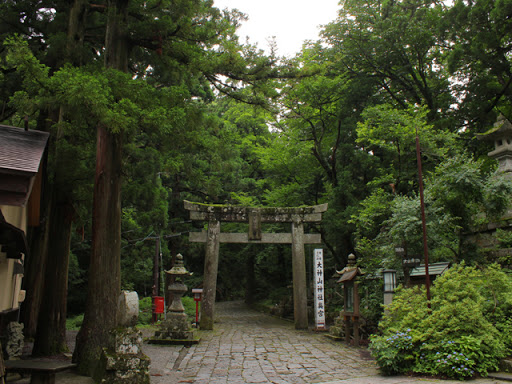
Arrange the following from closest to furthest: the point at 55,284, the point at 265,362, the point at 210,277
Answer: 1. the point at 265,362
2. the point at 55,284
3. the point at 210,277

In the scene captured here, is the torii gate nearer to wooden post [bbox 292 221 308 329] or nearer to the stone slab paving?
wooden post [bbox 292 221 308 329]

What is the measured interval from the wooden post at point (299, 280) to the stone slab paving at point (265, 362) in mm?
2290

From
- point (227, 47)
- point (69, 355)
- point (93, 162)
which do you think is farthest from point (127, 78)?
point (69, 355)

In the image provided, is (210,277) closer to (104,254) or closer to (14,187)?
(104,254)

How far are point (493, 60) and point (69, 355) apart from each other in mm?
15922

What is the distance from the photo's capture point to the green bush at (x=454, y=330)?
6305 millimetres

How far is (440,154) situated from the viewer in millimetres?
11625

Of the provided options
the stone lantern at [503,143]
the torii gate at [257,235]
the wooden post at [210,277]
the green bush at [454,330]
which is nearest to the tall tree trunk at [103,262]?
the green bush at [454,330]

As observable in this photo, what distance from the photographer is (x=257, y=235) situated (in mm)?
15102

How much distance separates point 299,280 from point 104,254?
8.85 m

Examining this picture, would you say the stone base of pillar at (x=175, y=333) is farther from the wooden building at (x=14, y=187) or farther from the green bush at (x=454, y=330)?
the green bush at (x=454, y=330)

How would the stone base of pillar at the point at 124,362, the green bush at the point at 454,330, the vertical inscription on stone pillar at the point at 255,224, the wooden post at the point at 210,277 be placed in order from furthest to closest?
the vertical inscription on stone pillar at the point at 255,224 → the wooden post at the point at 210,277 → the green bush at the point at 454,330 → the stone base of pillar at the point at 124,362

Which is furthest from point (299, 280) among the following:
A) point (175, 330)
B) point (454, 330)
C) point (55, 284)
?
point (55, 284)

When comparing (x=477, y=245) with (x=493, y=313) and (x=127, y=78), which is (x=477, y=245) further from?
(x=127, y=78)
